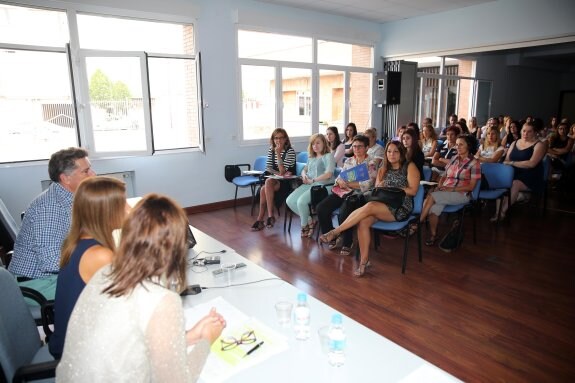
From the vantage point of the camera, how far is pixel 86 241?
61.2 inches

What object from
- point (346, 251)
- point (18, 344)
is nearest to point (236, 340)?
point (18, 344)

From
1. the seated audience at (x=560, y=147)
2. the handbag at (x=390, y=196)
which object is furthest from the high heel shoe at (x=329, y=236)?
the seated audience at (x=560, y=147)

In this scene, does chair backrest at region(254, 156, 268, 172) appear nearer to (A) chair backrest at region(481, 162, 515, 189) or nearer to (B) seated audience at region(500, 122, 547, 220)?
(A) chair backrest at region(481, 162, 515, 189)

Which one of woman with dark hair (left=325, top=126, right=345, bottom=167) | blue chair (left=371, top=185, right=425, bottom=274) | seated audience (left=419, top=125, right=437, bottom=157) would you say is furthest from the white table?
seated audience (left=419, top=125, right=437, bottom=157)

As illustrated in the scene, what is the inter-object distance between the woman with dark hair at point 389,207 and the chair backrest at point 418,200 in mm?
59

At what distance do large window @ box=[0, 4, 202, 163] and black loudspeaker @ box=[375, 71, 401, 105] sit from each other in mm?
4154

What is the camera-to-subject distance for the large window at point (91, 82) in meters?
4.66

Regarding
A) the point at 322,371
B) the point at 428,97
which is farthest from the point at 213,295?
the point at 428,97

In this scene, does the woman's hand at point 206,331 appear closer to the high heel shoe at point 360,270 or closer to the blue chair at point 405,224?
the high heel shoe at point 360,270

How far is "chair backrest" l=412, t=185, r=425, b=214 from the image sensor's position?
388cm

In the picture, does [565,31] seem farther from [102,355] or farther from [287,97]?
[102,355]

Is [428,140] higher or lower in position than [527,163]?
higher

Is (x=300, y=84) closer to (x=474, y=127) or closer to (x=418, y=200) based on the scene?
(x=418, y=200)

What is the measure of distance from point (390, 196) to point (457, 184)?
4.33ft
